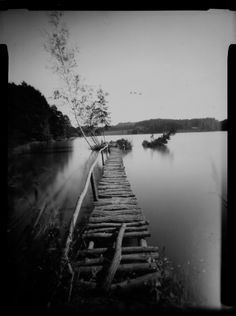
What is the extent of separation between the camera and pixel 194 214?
208 inches

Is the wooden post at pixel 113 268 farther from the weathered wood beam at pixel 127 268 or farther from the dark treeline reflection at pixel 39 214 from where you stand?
the dark treeline reflection at pixel 39 214

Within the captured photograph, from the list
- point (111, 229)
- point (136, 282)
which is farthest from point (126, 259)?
point (111, 229)

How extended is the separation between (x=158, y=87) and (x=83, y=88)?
1542 mm

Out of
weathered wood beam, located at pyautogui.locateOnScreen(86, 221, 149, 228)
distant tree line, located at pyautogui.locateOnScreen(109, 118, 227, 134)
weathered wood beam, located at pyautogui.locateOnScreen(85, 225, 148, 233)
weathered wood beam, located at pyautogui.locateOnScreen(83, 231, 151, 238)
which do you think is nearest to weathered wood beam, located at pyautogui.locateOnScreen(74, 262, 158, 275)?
weathered wood beam, located at pyautogui.locateOnScreen(83, 231, 151, 238)

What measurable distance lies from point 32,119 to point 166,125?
313 centimetres

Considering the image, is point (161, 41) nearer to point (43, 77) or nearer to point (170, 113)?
point (170, 113)

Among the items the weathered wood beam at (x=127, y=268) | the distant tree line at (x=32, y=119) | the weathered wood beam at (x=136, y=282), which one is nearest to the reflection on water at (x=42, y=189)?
the distant tree line at (x=32, y=119)

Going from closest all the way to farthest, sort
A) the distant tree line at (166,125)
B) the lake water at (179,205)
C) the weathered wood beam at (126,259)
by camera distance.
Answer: the weathered wood beam at (126,259), the lake water at (179,205), the distant tree line at (166,125)

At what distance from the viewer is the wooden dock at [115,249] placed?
2.70 meters

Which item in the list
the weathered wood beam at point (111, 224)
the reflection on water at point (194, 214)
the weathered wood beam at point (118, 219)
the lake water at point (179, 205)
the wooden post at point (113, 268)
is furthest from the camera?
the weathered wood beam at point (118, 219)

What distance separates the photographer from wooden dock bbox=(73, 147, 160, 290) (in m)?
2.70

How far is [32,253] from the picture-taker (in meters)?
3.20

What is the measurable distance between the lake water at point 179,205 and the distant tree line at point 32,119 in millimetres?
406

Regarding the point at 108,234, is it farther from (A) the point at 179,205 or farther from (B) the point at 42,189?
(A) the point at 179,205
